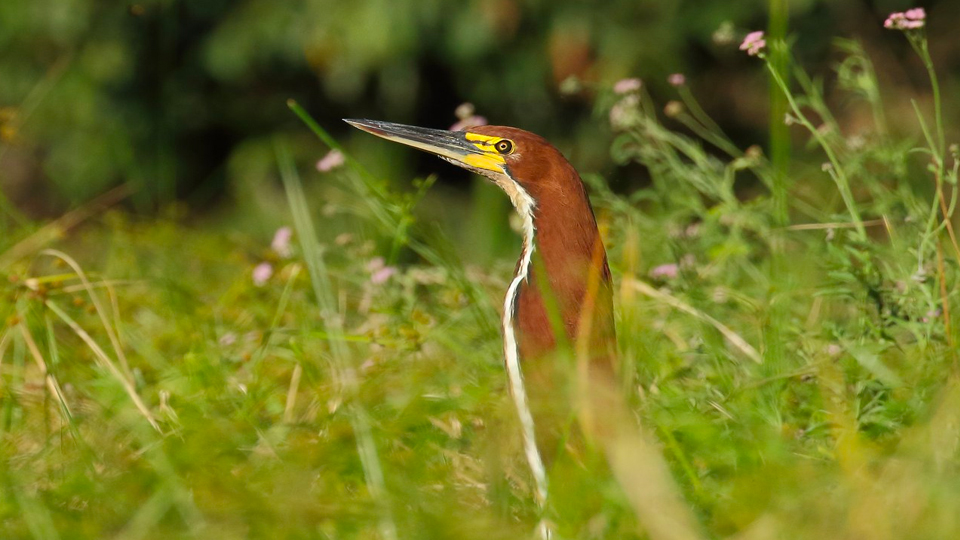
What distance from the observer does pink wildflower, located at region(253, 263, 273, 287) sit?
2.87 m

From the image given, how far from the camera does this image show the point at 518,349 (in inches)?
87.7

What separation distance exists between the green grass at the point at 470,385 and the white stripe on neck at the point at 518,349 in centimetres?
3

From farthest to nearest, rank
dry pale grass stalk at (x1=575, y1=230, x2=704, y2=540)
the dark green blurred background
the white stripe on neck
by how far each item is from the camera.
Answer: the dark green blurred background
the white stripe on neck
dry pale grass stalk at (x1=575, y1=230, x2=704, y2=540)

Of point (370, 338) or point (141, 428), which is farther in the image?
point (370, 338)

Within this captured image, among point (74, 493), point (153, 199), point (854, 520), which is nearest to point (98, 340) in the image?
point (74, 493)

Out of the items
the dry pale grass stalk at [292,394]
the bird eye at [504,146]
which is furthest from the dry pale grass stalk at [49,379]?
the bird eye at [504,146]

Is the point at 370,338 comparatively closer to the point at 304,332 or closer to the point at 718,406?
the point at 304,332

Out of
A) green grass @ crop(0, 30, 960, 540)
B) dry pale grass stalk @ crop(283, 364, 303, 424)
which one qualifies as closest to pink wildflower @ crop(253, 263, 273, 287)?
green grass @ crop(0, 30, 960, 540)

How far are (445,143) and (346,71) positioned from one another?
9.02 ft

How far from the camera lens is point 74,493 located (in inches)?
72.7

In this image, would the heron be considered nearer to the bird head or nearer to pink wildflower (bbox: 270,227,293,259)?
the bird head

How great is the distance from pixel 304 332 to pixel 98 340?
762mm

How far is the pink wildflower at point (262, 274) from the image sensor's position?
2.87m

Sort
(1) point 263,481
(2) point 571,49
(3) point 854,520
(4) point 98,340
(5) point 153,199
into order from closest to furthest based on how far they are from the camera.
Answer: (3) point 854,520 < (1) point 263,481 < (4) point 98,340 < (2) point 571,49 < (5) point 153,199
